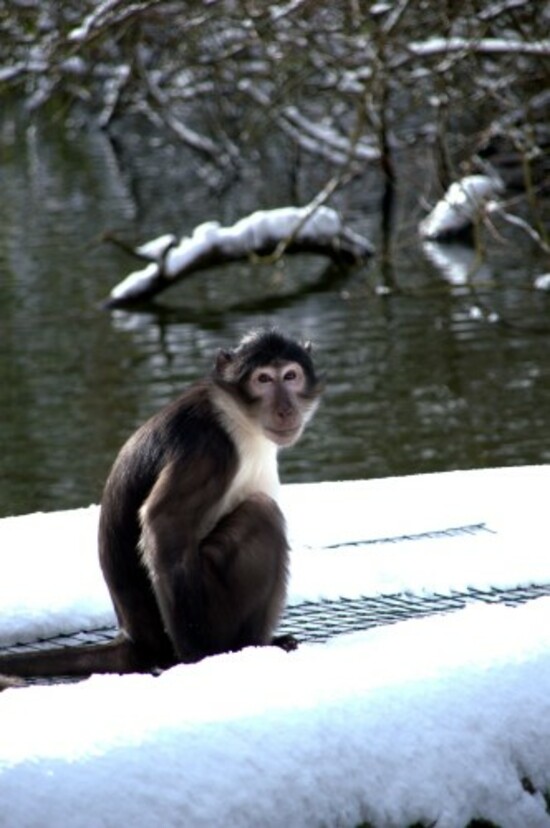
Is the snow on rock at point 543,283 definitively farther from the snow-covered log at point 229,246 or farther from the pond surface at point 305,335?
the snow-covered log at point 229,246

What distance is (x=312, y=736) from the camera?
358cm

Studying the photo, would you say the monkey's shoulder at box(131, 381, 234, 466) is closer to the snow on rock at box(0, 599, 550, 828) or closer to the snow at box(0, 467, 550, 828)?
the snow at box(0, 467, 550, 828)

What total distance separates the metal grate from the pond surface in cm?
554

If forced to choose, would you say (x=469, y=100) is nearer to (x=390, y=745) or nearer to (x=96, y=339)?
(x=96, y=339)

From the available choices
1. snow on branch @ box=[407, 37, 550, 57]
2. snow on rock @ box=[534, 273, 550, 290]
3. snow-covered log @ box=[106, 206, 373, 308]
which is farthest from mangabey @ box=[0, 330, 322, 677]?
snow on rock @ box=[534, 273, 550, 290]

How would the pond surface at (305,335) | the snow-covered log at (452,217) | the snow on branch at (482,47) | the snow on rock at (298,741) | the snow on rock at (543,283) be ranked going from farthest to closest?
the snow-covered log at (452,217) → the snow on rock at (543,283) → the snow on branch at (482,47) → the pond surface at (305,335) → the snow on rock at (298,741)

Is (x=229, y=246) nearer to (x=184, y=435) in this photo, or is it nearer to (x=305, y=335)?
(x=305, y=335)

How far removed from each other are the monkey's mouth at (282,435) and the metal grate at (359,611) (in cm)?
56

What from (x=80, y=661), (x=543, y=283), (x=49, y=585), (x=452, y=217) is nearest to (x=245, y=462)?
(x=80, y=661)

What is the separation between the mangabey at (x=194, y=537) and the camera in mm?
4637

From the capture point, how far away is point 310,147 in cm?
2444

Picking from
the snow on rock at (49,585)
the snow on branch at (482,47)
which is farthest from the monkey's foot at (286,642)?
the snow on branch at (482,47)

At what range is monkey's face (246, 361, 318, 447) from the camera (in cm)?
487

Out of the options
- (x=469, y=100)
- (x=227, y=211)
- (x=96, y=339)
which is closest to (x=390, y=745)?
(x=96, y=339)
